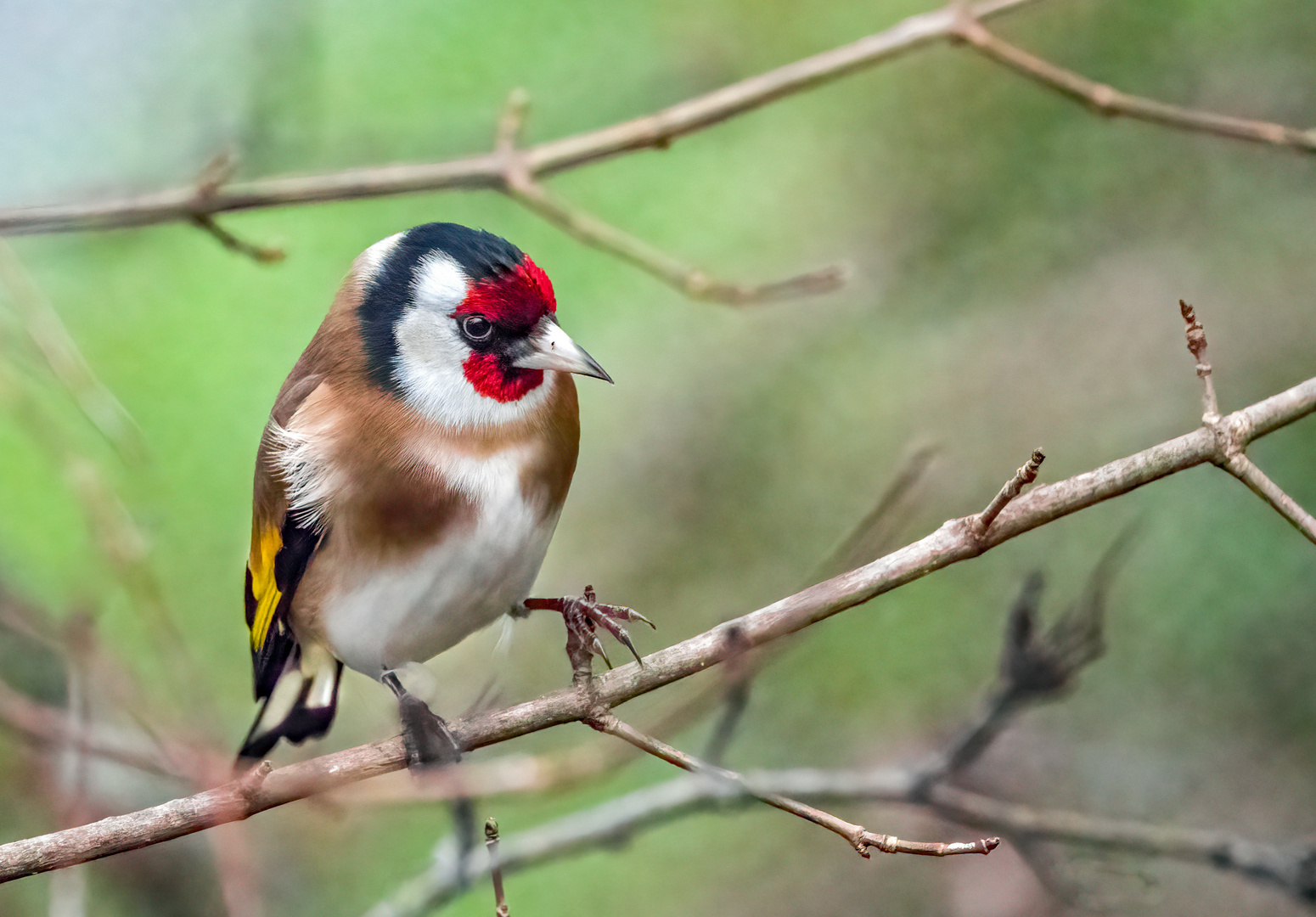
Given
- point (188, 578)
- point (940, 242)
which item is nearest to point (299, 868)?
point (188, 578)

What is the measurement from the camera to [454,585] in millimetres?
1729

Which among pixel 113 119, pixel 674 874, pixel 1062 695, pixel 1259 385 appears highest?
pixel 1259 385

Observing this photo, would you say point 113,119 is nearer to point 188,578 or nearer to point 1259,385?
point 188,578

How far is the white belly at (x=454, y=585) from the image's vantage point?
169 centimetres

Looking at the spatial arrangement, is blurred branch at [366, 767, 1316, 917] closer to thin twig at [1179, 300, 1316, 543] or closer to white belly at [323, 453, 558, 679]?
white belly at [323, 453, 558, 679]

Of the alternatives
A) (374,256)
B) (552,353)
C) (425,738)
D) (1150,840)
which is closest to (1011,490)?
(552,353)

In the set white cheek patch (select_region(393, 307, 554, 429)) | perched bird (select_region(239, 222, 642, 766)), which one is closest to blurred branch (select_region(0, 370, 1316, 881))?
perched bird (select_region(239, 222, 642, 766))

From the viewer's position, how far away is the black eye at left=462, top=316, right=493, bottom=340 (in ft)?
5.07

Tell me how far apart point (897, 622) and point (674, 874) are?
93cm

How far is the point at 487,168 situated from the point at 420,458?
40 cm

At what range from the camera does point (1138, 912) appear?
2934 millimetres

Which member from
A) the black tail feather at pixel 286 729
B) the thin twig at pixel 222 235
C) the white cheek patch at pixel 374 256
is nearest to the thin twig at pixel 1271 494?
the white cheek patch at pixel 374 256

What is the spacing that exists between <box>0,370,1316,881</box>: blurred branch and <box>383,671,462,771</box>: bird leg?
39mm

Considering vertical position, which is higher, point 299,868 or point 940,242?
point 940,242
